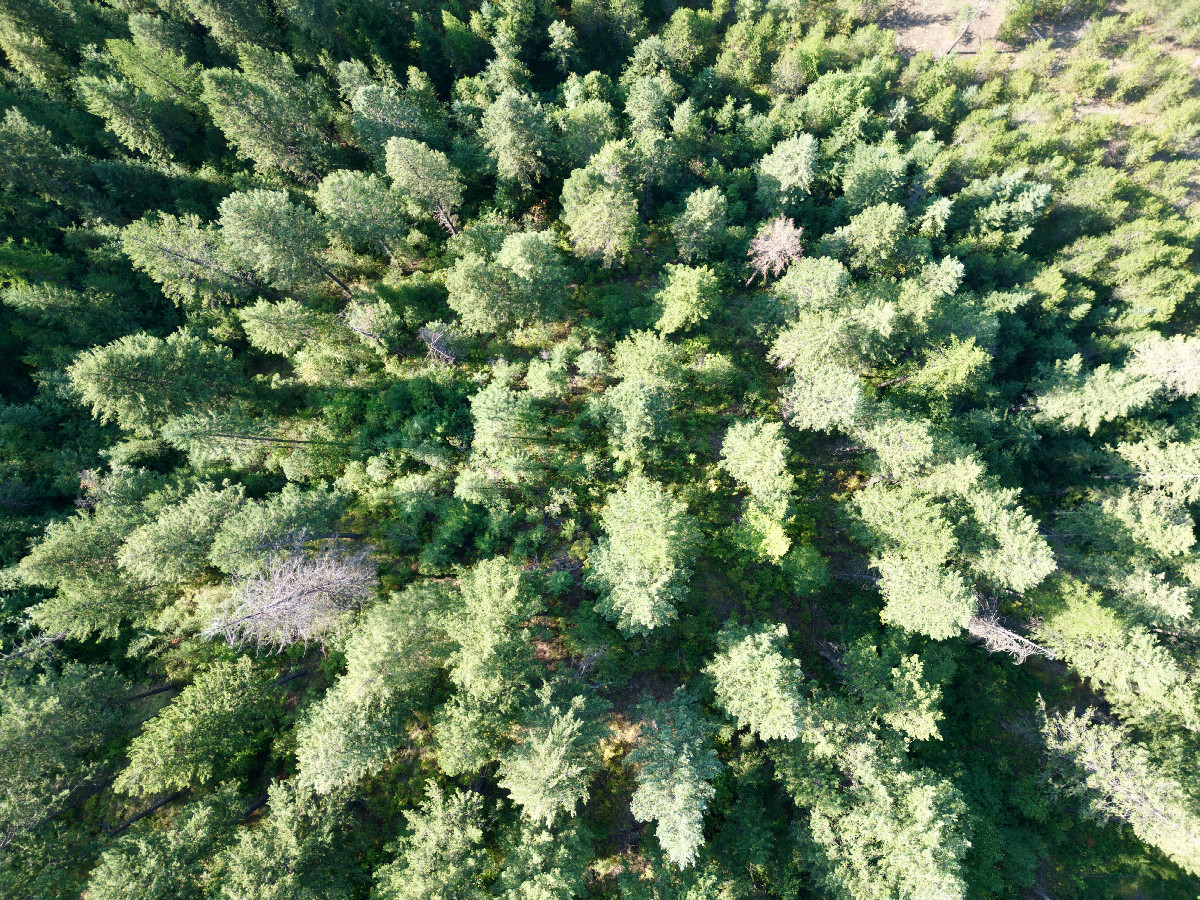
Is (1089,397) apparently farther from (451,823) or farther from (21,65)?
(21,65)

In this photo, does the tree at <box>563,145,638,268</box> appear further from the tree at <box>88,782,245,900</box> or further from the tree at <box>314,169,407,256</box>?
the tree at <box>88,782,245,900</box>

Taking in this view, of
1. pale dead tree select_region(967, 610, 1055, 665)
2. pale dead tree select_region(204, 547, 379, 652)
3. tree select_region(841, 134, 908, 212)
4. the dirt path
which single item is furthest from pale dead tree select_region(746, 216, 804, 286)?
the dirt path

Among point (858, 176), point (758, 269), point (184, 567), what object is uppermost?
→ point (858, 176)

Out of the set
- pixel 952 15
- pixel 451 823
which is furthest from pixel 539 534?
pixel 952 15

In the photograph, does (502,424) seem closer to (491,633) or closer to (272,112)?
(491,633)

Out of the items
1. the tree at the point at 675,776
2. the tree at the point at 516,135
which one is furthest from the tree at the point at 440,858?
the tree at the point at 516,135

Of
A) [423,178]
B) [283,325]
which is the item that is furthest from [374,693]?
[423,178]
